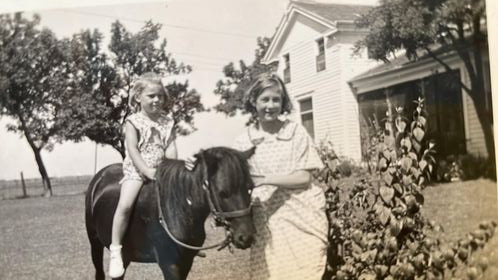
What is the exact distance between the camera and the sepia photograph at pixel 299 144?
1.90 m

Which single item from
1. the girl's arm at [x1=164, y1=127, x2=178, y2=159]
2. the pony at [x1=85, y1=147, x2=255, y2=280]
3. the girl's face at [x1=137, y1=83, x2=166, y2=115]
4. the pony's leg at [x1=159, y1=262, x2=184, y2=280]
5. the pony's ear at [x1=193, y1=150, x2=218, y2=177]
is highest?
the girl's face at [x1=137, y1=83, x2=166, y2=115]

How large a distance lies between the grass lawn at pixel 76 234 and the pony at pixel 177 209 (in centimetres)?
4

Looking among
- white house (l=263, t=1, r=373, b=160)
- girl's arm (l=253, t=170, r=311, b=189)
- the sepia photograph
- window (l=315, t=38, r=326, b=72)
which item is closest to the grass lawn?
the sepia photograph

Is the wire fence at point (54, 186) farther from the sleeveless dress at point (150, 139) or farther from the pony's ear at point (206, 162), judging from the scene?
the pony's ear at point (206, 162)

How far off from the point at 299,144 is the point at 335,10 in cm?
50

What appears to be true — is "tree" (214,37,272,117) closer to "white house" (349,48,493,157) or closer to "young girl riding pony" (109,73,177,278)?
"young girl riding pony" (109,73,177,278)

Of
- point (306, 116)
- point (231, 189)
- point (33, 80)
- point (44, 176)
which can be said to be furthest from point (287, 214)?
point (33, 80)

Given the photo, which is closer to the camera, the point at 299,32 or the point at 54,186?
the point at 299,32

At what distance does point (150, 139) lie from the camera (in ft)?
6.34

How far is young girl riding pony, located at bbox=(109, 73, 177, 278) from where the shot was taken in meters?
1.93

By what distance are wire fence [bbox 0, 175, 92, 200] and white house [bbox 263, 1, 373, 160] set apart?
0.81 m

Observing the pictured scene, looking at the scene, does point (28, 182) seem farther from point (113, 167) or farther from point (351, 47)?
point (351, 47)

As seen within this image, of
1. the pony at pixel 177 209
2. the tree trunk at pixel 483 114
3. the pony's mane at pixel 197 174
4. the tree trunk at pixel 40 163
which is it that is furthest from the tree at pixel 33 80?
the tree trunk at pixel 483 114

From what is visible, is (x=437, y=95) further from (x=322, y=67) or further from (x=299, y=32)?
(x=299, y=32)
